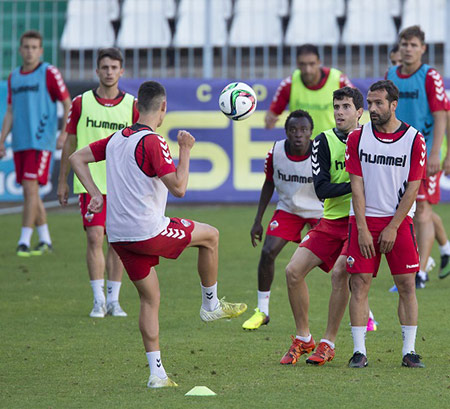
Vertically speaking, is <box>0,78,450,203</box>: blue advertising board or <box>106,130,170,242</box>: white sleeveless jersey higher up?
<box>0,78,450,203</box>: blue advertising board

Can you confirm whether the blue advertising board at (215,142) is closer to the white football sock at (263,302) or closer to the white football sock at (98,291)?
the white football sock at (98,291)

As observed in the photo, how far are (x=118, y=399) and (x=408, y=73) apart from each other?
18.0 feet

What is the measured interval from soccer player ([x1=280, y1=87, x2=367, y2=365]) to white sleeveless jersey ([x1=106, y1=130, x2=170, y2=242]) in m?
1.32

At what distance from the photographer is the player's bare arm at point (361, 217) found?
640 cm

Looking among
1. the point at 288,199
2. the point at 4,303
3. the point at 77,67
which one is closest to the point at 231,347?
the point at 288,199

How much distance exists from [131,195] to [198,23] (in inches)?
475

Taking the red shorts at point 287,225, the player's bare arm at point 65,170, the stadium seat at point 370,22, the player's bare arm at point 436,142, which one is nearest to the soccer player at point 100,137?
the player's bare arm at point 65,170

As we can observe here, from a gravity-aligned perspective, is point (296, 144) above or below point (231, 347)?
above

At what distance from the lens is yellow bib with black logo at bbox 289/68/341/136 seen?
382 inches

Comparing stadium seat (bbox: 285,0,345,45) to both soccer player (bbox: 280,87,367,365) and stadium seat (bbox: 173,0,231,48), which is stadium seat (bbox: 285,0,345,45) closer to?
stadium seat (bbox: 173,0,231,48)

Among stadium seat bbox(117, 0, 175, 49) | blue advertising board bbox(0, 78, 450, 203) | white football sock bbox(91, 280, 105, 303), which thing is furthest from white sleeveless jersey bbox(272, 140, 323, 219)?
stadium seat bbox(117, 0, 175, 49)

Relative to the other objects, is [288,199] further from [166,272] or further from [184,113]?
[184,113]

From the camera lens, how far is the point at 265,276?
8.51 m

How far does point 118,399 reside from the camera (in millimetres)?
5660
